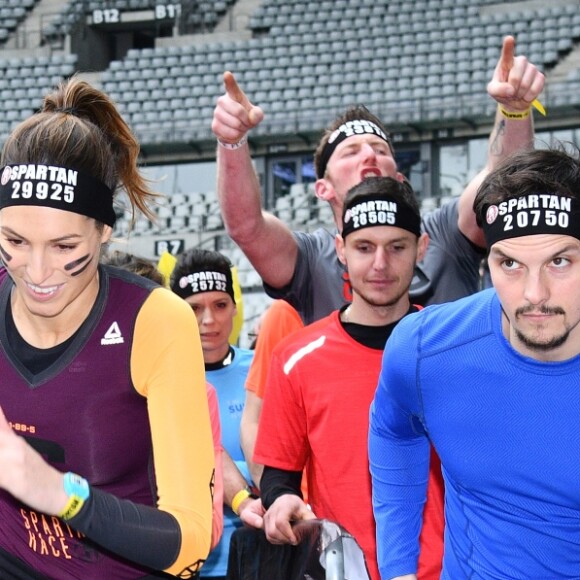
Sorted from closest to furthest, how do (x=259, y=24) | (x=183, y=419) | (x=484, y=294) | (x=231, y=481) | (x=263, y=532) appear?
1. (x=183, y=419)
2. (x=484, y=294)
3. (x=263, y=532)
4. (x=231, y=481)
5. (x=259, y=24)

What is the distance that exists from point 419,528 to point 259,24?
2026 cm

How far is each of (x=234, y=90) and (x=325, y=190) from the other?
33.0 inches

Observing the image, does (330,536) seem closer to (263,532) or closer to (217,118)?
(263,532)

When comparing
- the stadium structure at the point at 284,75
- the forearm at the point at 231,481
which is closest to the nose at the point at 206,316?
the forearm at the point at 231,481

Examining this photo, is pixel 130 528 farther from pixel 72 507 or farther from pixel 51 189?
pixel 51 189

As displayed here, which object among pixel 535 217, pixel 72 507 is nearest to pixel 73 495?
pixel 72 507

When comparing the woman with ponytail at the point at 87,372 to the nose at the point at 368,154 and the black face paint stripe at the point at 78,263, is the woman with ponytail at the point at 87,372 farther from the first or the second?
the nose at the point at 368,154

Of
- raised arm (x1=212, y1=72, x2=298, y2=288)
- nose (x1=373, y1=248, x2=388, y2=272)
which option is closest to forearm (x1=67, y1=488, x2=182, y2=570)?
nose (x1=373, y1=248, x2=388, y2=272)

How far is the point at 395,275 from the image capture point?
3.36m

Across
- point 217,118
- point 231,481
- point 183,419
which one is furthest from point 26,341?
point 231,481

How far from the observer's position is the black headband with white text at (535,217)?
7.40 ft

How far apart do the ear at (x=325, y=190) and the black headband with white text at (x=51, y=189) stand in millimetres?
1789

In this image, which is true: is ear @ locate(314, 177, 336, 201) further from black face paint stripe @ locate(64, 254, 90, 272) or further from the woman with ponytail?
black face paint stripe @ locate(64, 254, 90, 272)

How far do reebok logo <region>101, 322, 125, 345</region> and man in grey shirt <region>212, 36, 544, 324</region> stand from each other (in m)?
1.26
